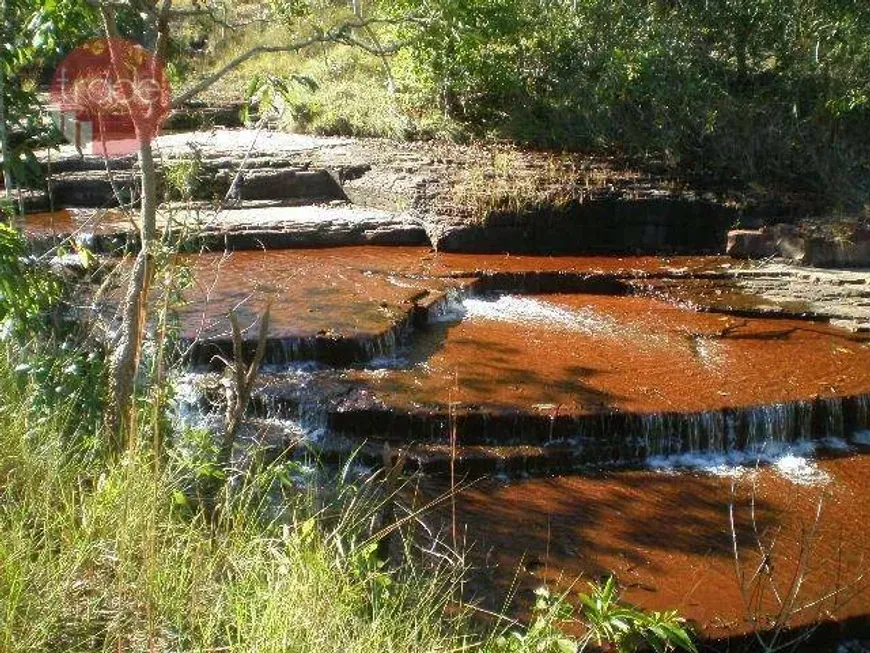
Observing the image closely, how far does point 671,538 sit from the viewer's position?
576cm

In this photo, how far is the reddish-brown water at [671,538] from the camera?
5.06 m

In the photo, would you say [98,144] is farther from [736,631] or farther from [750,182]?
[736,631]

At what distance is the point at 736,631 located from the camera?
4.80 m

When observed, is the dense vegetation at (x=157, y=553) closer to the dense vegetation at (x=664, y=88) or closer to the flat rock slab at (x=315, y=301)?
the flat rock slab at (x=315, y=301)

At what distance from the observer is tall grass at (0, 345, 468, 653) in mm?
2723

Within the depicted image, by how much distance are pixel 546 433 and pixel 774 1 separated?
31.2 feet

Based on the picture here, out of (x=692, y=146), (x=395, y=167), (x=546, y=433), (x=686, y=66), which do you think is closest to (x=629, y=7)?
(x=686, y=66)

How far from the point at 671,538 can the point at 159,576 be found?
11.7 feet

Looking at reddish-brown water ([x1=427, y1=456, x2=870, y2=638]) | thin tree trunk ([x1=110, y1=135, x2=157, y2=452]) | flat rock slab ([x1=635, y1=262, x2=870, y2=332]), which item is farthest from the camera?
flat rock slab ([x1=635, y1=262, x2=870, y2=332])

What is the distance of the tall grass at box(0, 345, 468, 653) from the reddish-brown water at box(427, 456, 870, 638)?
1831 mm

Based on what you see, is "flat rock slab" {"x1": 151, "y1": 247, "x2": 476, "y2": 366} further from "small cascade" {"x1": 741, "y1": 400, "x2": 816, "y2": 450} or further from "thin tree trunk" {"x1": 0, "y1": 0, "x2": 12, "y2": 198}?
"small cascade" {"x1": 741, "y1": 400, "x2": 816, "y2": 450}

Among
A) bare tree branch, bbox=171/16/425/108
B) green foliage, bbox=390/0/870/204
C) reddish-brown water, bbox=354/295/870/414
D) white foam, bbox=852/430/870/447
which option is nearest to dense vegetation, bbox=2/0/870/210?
green foliage, bbox=390/0/870/204

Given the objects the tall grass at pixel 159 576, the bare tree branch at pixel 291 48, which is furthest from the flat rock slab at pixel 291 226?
the tall grass at pixel 159 576

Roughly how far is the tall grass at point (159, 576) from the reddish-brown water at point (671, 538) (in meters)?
1.83
